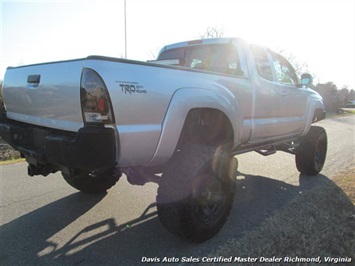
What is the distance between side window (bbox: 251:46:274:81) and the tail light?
2575mm

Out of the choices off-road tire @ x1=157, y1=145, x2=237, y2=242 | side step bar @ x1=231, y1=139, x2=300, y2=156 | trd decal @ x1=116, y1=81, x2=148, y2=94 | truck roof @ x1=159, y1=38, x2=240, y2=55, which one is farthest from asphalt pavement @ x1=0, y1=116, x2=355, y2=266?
truck roof @ x1=159, y1=38, x2=240, y2=55

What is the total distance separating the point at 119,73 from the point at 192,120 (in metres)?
1.08

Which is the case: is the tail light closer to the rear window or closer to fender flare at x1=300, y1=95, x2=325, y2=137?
the rear window

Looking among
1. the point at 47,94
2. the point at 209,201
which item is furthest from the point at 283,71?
the point at 47,94

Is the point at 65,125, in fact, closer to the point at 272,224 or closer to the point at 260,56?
the point at 272,224

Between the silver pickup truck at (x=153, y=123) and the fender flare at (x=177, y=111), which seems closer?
the silver pickup truck at (x=153, y=123)

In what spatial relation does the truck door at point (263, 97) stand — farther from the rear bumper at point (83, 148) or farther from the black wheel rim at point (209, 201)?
the rear bumper at point (83, 148)

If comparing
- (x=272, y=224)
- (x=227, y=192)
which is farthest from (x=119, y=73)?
(x=272, y=224)

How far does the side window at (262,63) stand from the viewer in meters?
4.39

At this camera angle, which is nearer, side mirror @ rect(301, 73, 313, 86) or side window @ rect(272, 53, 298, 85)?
side window @ rect(272, 53, 298, 85)

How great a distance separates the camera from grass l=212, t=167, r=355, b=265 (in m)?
2.95

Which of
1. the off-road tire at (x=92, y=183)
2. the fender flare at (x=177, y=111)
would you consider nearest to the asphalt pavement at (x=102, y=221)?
the off-road tire at (x=92, y=183)

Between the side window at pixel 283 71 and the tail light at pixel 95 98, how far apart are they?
323 cm

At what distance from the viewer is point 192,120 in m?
3.33
